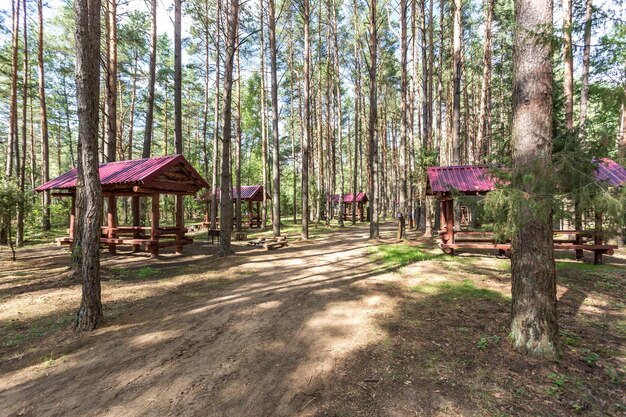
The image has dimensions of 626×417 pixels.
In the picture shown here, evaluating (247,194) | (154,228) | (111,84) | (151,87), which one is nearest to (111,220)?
(154,228)

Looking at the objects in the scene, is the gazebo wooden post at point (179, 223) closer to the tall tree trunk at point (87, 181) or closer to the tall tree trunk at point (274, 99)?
the tall tree trunk at point (274, 99)

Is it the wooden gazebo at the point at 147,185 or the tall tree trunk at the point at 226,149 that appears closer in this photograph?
the wooden gazebo at the point at 147,185

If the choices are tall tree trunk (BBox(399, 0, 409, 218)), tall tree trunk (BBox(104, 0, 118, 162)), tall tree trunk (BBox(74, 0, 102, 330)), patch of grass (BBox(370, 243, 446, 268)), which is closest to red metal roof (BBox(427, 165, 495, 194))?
patch of grass (BBox(370, 243, 446, 268))

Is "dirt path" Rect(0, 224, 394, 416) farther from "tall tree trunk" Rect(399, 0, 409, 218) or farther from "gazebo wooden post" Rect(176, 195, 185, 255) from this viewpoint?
"tall tree trunk" Rect(399, 0, 409, 218)

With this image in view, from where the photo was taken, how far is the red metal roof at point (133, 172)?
390 inches

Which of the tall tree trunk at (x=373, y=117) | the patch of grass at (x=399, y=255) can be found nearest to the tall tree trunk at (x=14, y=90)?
the tall tree trunk at (x=373, y=117)

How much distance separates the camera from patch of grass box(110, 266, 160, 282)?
792 centimetres

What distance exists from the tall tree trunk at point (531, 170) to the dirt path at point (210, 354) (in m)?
2.09


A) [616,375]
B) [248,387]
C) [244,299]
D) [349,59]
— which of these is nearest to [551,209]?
[616,375]

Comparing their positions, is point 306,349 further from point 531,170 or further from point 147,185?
point 147,185

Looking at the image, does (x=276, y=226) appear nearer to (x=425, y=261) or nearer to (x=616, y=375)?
(x=425, y=261)

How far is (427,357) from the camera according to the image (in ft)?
12.1

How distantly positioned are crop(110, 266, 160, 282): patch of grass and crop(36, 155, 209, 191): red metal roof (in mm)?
3069

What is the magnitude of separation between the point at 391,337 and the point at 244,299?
10.8ft
